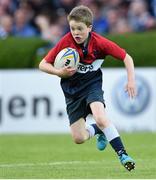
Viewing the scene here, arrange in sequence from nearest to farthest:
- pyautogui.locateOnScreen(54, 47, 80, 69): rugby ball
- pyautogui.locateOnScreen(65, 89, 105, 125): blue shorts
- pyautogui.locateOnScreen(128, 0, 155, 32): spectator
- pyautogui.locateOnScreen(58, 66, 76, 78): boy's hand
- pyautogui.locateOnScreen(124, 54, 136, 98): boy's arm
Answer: pyautogui.locateOnScreen(124, 54, 136, 98): boy's arm < pyautogui.locateOnScreen(58, 66, 76, 78): boy's hand < pyautogui.locateOnScreen(54, 47, 80, 69): rugby ball < pyautogui.locateOnScreen(65, 89, 105, 125): blue shorts < pyautogui.locateOnScreen(128, 0, 155, 32): spectator

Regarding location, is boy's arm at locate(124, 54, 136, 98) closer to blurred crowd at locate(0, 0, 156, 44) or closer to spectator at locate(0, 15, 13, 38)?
blurred crowd at locate(0, 0, 156, 44)

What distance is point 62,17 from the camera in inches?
818

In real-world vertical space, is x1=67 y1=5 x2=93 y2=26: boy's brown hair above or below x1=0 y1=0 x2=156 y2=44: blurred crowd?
above

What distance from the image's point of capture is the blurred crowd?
20656mm

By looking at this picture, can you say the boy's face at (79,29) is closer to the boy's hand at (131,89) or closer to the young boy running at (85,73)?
the young boy running at (85,73)

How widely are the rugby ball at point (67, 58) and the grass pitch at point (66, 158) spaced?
1.38 metres

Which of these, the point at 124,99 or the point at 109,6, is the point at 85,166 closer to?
the point at 124,99

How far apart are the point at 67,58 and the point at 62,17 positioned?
33.0ft

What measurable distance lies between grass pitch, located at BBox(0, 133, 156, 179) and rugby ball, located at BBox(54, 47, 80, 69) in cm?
138

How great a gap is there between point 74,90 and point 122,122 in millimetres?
7983

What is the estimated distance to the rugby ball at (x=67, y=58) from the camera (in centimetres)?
1082

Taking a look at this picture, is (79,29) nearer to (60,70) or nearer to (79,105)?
(60,70)

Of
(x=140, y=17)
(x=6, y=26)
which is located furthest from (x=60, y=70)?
(x=6, y=26)

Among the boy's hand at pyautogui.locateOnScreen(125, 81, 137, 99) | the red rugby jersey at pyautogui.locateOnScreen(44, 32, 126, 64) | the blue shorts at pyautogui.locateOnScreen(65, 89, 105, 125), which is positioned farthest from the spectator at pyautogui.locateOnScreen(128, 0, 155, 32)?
the boy's hand at pyautogui.locateOnScreen(125, 81, 137, 99)
